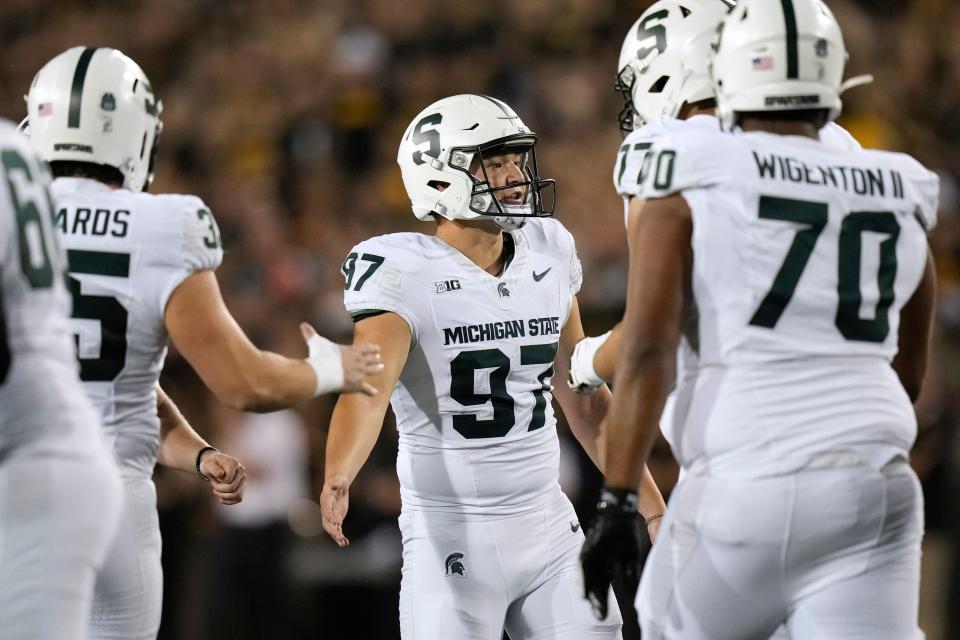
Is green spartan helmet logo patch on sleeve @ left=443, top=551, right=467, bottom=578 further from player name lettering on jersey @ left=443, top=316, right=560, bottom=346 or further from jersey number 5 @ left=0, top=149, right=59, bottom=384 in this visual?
jersey number 5 @ left=0, top=149, right=59, bottom=384

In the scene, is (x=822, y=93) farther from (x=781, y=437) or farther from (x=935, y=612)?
(x=935, y=612)

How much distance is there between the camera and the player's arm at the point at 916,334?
3.05 meters

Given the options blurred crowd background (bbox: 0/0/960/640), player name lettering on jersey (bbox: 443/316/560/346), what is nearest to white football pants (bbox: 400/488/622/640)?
player name lettering on jersey (bbox: 443/316/560/346)

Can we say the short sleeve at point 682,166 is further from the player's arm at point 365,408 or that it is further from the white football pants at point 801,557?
the player's arm at point 365,408

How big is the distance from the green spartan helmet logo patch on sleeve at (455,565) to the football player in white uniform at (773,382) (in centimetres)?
89

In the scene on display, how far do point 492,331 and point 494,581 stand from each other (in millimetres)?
702

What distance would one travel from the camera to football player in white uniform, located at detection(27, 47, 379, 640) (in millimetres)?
3105

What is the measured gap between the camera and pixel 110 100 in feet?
11.1

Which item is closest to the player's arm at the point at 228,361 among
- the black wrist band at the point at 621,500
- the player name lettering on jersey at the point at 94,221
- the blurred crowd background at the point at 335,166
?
the player name lettering on jersey at the point at 94,221

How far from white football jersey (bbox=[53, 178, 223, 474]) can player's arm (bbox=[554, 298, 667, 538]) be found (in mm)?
1336

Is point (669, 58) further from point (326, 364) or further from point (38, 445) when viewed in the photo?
point (38, 445)

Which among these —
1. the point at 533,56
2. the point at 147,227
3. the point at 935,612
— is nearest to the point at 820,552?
the point at 147,227

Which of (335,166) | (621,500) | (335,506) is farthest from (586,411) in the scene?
(335,166)

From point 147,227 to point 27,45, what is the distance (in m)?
7.49
